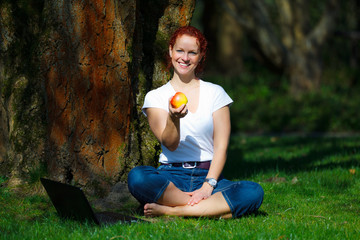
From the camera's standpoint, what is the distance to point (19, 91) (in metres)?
4.79

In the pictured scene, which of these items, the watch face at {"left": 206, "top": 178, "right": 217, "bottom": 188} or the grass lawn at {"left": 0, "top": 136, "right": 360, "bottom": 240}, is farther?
the watch face at {"left": 206, "top": 178, "right": 217, "bottom": 188}

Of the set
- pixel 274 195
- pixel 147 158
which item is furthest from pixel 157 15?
pixel 274 195

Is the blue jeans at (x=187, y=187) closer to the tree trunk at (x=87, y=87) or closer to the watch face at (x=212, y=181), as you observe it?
the watch face at (x=212, y=181)

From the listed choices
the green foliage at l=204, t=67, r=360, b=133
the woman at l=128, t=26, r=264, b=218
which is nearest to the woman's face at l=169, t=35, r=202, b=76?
the woman at l=128, t=26, r=264, b=218

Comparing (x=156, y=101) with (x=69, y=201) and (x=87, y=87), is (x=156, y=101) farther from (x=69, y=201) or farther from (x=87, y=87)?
(x=69, y=201)

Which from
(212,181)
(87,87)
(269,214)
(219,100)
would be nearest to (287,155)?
(269,214)

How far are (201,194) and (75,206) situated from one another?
917mm

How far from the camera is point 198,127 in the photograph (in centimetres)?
409

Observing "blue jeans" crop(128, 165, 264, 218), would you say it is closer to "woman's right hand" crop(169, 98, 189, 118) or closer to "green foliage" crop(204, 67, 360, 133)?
"woman's right hand" crop(169, 98, 189, 118)

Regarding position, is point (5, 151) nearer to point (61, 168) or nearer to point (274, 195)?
point (61, 168)

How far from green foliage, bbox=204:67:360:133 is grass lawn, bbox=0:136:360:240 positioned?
5.18m

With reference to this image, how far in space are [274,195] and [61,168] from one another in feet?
6.34

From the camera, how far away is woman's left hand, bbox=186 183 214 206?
154 inches

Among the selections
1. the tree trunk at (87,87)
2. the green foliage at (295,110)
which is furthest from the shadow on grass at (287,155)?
the green foliage at (295,110)
